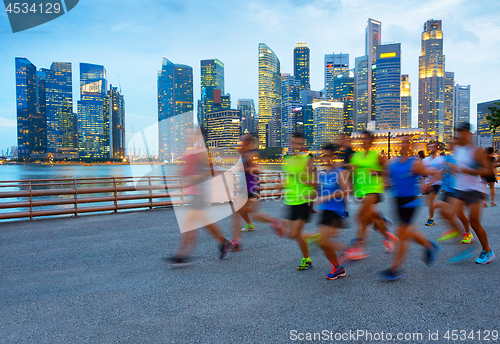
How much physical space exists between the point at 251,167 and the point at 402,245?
295cm

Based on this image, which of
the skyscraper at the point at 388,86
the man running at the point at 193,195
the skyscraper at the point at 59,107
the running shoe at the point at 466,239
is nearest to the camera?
the man running at the point at 193,195

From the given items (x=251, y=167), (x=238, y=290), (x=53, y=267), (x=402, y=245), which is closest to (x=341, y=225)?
(x=402, y=245)

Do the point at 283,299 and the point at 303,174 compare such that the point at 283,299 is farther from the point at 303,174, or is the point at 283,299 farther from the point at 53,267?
the point at 53,267

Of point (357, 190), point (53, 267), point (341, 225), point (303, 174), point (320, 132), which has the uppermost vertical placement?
point (320, 132)

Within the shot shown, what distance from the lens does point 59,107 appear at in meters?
168

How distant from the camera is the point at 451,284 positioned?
12.0ft

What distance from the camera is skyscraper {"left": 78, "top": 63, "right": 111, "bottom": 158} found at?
488ft

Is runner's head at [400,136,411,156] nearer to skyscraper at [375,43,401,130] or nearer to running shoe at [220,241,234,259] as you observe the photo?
running shoe at [220,241,234,259]

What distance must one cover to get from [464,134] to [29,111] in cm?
19508

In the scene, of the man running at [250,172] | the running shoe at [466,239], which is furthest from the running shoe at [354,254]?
the running shoe at [466,239]

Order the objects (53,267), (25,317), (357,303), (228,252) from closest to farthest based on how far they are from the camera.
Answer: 1. (25,317)
2. (357,303)
3. (53,267)
4. (228,252)

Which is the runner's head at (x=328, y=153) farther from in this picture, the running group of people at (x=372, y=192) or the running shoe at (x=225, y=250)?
the running shoe at (x=225, y=250)

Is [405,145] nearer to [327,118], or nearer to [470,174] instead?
[470,174]

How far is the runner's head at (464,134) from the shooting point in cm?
411
